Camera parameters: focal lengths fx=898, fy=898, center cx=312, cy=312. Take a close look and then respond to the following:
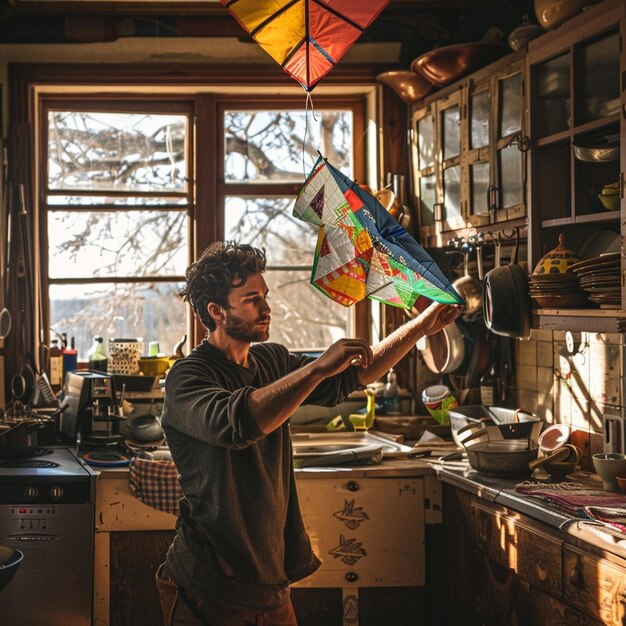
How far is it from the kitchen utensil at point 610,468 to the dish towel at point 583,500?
0.12 feet

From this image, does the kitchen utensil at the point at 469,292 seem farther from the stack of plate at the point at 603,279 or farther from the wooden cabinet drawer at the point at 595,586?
the wooden cabinet drawer at the point at 595,586

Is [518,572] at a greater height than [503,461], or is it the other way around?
[503,461]

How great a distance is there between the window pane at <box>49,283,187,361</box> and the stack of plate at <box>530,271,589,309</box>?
1.94 metres

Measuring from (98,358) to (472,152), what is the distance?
1954 millimetres

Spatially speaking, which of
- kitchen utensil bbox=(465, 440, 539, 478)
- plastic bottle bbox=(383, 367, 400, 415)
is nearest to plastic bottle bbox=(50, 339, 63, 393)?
plastic bottle bbox=(383, 367, 400, 415)

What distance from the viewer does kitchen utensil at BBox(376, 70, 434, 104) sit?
400 cm

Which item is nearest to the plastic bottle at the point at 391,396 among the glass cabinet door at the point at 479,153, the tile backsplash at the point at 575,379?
the tile backsplash at the point at 575,379

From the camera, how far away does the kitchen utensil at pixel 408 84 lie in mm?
4004

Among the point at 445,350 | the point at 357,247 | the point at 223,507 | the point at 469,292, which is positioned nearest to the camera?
the point at 223,507

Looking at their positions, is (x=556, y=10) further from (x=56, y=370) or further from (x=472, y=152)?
(x=56, y=370)

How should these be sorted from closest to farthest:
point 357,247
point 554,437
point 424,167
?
point 357,247 < point 554,437 < point 424,167

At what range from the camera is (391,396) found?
429 centimetres

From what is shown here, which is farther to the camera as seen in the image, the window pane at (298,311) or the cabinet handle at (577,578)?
the window pane at (298,311)

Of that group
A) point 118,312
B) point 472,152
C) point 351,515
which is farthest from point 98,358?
point 472,152
